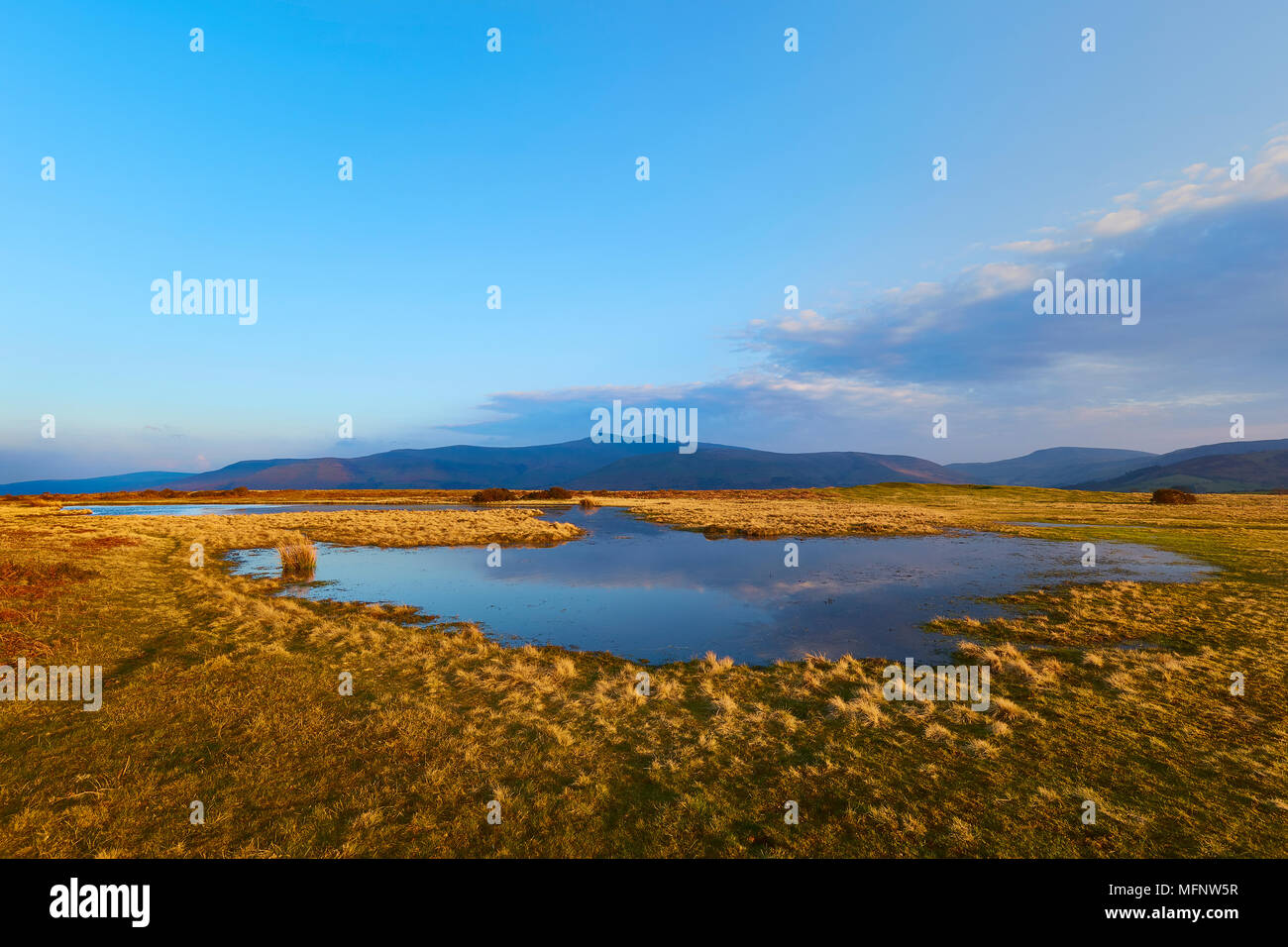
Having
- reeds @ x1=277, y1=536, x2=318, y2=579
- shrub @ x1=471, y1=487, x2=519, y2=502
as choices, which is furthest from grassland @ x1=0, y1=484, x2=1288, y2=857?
shrub @ x1=471, y1=487, x2=519, y2=502

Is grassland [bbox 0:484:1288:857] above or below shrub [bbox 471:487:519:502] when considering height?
below

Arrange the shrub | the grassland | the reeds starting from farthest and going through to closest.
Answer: the shrub
the reeds
the grassland

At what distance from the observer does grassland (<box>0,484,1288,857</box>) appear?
679 cm

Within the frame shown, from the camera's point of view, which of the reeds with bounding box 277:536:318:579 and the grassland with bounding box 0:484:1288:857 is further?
the reeds with bounding box 277:536:318:579

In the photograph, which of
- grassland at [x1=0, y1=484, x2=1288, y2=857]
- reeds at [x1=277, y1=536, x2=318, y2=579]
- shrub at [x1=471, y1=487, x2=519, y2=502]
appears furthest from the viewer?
shrub at [x1=471, y1=487, x2=519, y2=502]

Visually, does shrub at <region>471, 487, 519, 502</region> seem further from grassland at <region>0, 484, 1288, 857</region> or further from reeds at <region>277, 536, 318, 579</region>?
grassland at <region>0, 484, 1288, 857</region>

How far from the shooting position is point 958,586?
947 inches

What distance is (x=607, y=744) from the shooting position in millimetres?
9609
